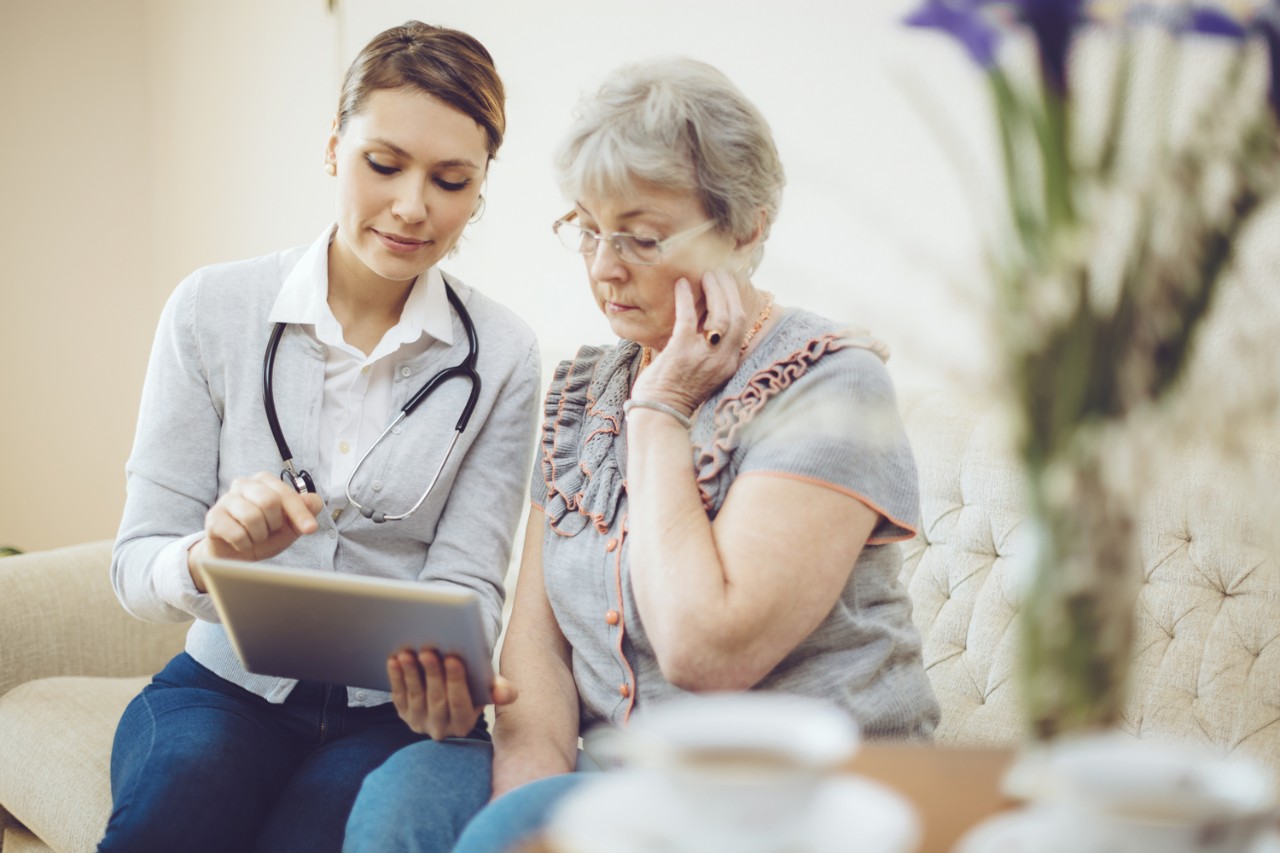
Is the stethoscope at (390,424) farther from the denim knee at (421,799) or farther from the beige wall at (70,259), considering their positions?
the beige wall at (70,259)

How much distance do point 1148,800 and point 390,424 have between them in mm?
1226

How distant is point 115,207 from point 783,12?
248 centimetres

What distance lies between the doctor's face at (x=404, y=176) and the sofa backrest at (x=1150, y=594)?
779mm

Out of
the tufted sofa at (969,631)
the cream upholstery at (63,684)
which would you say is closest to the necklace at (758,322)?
the tufted sofa at (969,631)

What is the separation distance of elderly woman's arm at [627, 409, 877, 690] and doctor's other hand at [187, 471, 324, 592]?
43 centimetres

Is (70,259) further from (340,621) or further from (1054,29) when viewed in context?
(1054,29)

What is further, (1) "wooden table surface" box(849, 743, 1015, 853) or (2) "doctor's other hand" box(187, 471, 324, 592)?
(2) "doctor's other hand" box(187, 471, 324, 592)

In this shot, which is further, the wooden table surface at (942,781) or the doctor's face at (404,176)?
the doctor's face at (404,176)

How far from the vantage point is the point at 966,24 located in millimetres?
650

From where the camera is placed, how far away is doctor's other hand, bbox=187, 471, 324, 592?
1338 millimetres

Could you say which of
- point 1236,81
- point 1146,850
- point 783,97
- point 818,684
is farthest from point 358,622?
point 783,97

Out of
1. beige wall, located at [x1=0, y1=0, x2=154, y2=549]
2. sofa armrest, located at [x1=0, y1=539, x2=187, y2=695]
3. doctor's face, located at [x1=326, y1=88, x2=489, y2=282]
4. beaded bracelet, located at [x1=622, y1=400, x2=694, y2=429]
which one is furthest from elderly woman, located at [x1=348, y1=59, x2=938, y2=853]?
beige wall, located at [x1=0, y1=0, x2=154, y2=549]

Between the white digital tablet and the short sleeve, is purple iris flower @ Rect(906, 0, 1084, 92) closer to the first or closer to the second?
the short sleeve

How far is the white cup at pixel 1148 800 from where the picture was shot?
59 cm
